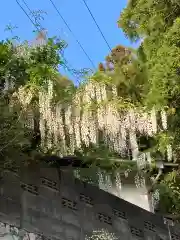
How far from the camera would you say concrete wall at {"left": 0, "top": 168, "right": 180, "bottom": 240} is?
27.4 feet

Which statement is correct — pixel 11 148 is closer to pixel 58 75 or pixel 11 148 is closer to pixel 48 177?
pixel 48 177

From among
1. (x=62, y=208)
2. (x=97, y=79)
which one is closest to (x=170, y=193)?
(x=97, y=79)

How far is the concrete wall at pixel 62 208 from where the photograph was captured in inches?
329

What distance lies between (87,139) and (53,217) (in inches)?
67.9

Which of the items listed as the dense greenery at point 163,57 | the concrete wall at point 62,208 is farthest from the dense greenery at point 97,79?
the concrete wall at point 62,208

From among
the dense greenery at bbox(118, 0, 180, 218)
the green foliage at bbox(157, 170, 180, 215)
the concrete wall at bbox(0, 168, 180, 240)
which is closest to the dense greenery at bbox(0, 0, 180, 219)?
the dense greenery at bbox(118, 0, 180, 218)

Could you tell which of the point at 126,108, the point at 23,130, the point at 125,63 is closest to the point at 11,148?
the point at 23,130

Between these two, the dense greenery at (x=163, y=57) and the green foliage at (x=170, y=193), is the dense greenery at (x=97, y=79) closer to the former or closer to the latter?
the dense greenery at (x=163, y=57)

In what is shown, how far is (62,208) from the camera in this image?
9109 millimetres

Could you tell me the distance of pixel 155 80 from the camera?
955cm

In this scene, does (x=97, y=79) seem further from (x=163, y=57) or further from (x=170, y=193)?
(x=170, y=193)

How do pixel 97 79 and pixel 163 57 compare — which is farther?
pixel 97 79

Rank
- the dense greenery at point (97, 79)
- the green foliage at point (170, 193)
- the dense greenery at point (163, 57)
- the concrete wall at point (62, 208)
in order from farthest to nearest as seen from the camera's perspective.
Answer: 1. the green foliage at point (170, 193)
2. the dense greenery at point (163, 57)
3. the dense greenery at point (97, 79)
4. the concrete wall at point (62, 208)

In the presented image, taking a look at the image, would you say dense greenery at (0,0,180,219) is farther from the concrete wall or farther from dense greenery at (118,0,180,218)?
the concrete wall
